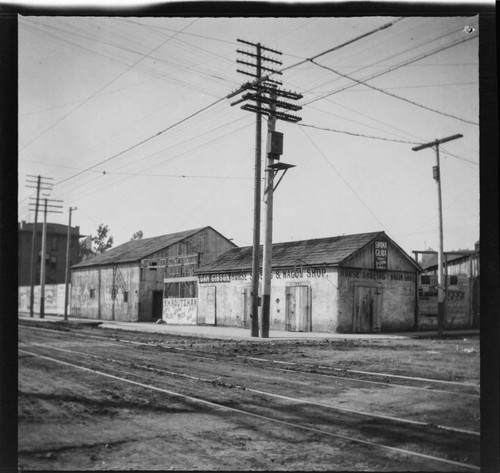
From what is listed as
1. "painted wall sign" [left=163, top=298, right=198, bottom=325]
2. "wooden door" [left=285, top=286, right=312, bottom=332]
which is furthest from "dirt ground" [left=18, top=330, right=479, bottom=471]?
"wooden door" [left=285, top=286, right=312, bottom=332]

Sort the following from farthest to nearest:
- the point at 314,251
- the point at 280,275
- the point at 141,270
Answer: the point at 280,275, the point at 314,251, the point at 141,270

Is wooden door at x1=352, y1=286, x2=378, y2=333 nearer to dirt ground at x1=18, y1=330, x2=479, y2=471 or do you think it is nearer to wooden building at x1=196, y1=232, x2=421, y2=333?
wooden building at x1=196, y1=232, x2=421, y2=333

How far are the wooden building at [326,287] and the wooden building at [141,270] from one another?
752 mm

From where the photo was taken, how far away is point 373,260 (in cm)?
1548

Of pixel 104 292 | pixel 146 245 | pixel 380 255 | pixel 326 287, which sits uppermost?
pixel 380 255

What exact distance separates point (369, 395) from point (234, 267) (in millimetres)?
8162

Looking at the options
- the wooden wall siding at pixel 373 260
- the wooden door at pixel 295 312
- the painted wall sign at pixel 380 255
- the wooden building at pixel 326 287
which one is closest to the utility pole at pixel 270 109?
the wooden building at pixel 326 287

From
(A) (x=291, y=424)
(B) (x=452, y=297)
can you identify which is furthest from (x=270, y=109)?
(B) (x=452, y=297)

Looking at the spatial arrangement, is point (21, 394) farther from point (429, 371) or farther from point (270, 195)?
point (429, 371)

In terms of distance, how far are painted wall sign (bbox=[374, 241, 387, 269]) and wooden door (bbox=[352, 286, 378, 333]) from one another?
0.89 metres

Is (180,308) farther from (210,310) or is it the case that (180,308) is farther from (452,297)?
(452,297)

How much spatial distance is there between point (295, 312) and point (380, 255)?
338 centimetres

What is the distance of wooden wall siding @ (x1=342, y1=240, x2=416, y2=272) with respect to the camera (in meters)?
13.1

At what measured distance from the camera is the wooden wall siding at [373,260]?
13.1m
